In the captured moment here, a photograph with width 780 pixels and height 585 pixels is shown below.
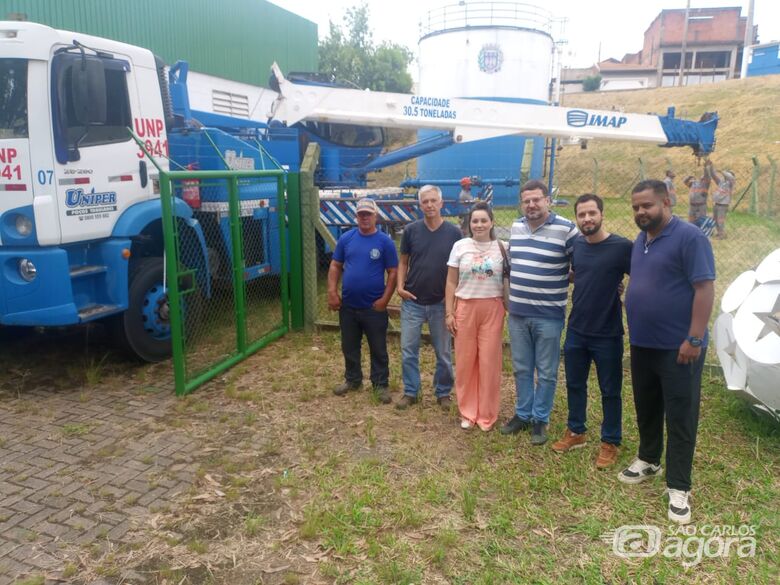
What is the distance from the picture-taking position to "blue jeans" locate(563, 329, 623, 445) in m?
3.89

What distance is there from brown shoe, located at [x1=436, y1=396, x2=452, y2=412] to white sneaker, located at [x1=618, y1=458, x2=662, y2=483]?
1.52 metres

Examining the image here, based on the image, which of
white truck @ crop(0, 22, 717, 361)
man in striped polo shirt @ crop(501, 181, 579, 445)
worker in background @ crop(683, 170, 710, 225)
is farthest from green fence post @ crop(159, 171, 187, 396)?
worker in background @ crop(683, 170, 710, 225)

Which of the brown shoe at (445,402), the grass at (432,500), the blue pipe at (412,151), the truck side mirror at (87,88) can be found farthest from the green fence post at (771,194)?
the truck side mirror at (87,88)

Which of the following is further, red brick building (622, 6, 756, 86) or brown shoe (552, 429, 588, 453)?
red brick building (622, 6, 756, 86)

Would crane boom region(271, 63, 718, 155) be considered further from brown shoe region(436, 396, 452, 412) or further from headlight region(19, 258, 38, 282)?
brown shoe region(436, 396, 452, 412)

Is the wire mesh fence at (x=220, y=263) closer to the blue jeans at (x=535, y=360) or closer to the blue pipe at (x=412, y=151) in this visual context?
the blue jeans at (x=535, y=360)

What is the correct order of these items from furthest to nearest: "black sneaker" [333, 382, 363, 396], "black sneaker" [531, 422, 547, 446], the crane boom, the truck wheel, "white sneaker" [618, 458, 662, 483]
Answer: the crane boom
the truck wheel
"black sneaker" [333, 382, 363, 396]
"black sneaker" [531, 422, 547, 446]
"white sneaker" [618, 458, 662, 483]

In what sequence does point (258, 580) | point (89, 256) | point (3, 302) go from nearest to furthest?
point (258, 580), point (3, 302), point (89, 256)

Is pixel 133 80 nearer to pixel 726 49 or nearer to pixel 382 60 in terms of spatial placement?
pixel 382 60

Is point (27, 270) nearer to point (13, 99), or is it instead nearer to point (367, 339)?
point (13, 99)

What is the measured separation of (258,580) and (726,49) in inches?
2543

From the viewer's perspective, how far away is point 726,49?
54812 mm

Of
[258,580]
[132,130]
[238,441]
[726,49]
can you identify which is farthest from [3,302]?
[726,49]

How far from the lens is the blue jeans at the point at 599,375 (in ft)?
12.8
